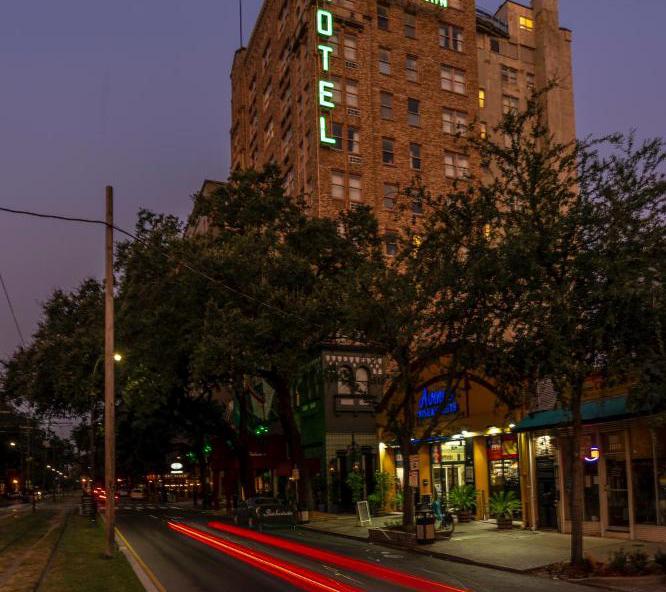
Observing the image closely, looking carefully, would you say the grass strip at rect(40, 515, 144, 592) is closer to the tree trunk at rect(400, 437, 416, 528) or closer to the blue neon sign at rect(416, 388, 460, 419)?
the tree trunk at rect(400, 437, 416, 528)

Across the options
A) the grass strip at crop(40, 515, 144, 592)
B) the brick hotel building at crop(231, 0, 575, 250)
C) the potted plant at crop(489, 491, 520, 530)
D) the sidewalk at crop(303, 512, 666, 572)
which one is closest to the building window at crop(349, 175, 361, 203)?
the brick hotel building at crop(231, 0, 575, 250)

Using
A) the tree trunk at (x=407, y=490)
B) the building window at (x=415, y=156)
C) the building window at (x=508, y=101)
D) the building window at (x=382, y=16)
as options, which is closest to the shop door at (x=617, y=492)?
the tree trunk at (x=407, y=490)

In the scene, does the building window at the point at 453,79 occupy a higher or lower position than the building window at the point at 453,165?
higher

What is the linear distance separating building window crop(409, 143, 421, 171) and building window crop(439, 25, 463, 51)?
9.79 meters

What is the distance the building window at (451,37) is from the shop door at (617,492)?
160ft

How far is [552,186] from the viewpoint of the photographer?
19031 mm

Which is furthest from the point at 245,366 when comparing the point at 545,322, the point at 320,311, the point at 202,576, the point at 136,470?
the point at 136,470

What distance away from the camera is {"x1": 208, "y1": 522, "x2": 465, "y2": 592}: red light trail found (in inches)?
626

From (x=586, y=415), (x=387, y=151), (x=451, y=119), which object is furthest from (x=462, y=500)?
(x=451, y=119)

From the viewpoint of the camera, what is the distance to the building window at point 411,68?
63406 mm

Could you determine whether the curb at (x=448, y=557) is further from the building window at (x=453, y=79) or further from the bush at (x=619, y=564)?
the building window at (x=453, y=79)

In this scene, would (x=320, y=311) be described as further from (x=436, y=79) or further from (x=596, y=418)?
(x=436, y=79)

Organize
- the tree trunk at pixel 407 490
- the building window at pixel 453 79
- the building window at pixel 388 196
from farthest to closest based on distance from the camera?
the building window at pixel 453 79, the building window at pixel 388 196, the tree trunk at pixel 407 490

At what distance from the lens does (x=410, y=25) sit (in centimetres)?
6462
